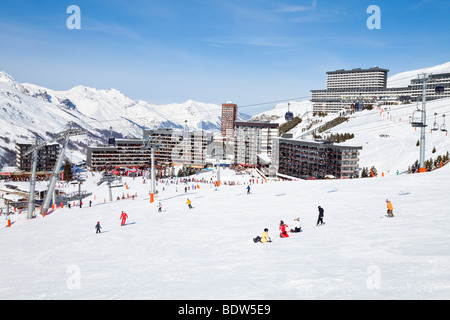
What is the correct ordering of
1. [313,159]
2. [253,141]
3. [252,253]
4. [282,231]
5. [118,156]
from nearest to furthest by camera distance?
[252,253], [282,231], [313,159], [253,141], [118,156]

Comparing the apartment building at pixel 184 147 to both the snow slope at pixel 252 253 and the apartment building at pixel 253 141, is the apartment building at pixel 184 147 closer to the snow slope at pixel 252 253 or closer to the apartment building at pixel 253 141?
the apartment building at pixel 253 141

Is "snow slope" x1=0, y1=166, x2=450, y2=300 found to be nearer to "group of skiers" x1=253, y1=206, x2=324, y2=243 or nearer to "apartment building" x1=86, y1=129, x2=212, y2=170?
"group of skiers" x1=253, y1=206, x2=324, y2=243

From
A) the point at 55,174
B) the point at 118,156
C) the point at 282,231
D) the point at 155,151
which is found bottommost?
the point at 118,156

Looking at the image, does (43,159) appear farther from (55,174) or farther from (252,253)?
(252,253)

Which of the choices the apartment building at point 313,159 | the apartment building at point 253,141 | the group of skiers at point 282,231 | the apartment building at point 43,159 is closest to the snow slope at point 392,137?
the apartment building at point 313,159

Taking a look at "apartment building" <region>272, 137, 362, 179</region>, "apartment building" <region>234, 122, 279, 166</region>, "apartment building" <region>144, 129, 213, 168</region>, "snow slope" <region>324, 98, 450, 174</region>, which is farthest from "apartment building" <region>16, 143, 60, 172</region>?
"snow slope" <region>324, 98, 450, 174</region>

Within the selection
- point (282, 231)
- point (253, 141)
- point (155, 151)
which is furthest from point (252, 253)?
point (155, 151)

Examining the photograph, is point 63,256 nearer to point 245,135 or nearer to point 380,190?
point 380,190
